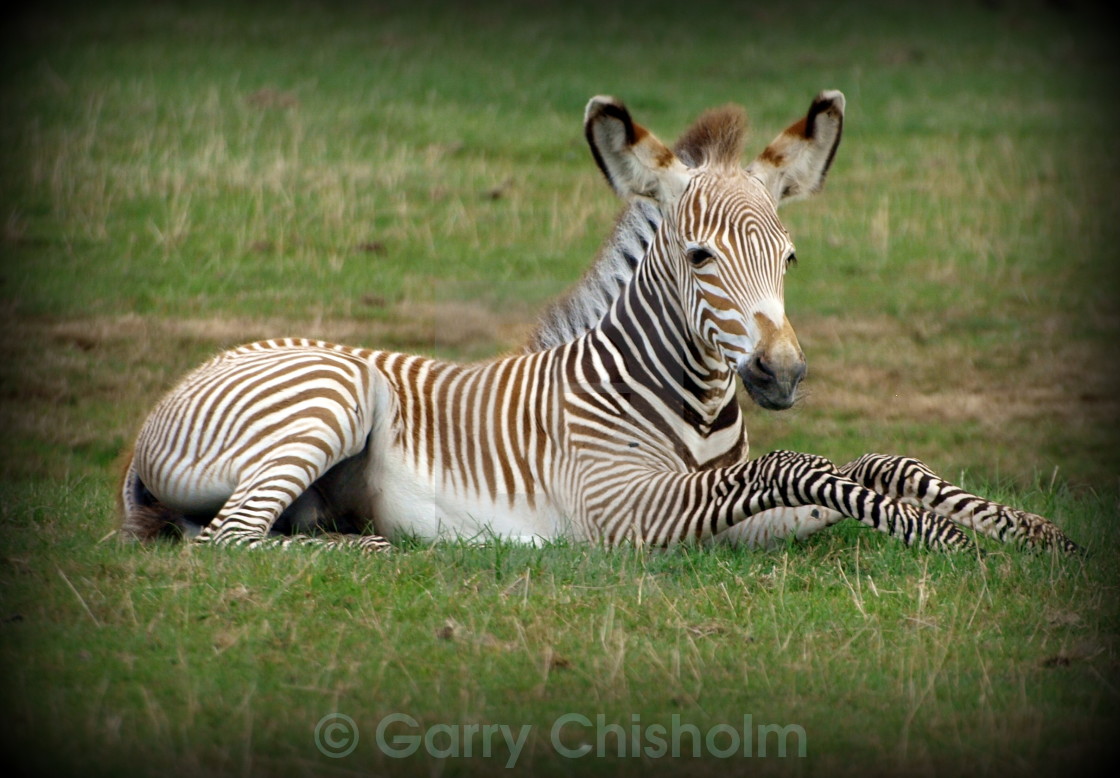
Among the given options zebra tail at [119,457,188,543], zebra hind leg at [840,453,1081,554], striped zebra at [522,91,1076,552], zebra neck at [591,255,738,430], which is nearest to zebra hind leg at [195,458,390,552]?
zebra tail at [119,457,188,543]

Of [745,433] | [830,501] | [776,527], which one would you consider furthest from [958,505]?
[745,433]

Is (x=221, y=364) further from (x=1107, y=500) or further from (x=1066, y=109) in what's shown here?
(x=1066, y=109)

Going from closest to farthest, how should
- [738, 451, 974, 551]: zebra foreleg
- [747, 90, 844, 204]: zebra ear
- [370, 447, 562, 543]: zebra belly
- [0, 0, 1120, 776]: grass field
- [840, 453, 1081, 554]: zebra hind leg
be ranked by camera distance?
[0, 0, 1120, 776]: grass field < [738, 451, 974, 551]: zebra foreleg < [840, 453, 1081, 554]: zebra hind leg < [370, 447, 562, 543]: zebra belly < [747, 90, 844, 204]: zebra ear

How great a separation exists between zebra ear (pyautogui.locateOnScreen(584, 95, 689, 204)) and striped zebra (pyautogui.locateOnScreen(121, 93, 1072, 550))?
0.01m

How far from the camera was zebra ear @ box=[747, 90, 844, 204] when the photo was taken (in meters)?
7.85

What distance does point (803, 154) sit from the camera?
7.96m

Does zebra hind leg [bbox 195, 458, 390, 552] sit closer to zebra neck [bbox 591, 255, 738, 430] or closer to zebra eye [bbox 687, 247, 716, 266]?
zebra neck [bbox 591, 255, 738, 430]

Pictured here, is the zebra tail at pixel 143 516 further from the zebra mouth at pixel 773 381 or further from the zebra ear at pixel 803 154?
the zebra ear at pixel 803 154

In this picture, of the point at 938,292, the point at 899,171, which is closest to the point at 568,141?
the point at 899,171

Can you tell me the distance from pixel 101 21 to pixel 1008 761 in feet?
63.3

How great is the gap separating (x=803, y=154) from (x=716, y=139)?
60cm

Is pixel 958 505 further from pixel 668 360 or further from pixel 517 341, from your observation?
pixel 517 341

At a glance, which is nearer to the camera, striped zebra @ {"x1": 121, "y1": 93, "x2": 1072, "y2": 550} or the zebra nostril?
Result: the zebra nostril

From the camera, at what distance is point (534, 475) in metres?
7.75
